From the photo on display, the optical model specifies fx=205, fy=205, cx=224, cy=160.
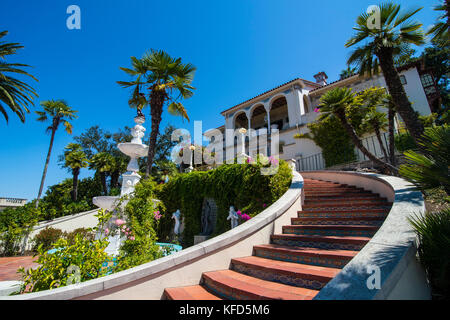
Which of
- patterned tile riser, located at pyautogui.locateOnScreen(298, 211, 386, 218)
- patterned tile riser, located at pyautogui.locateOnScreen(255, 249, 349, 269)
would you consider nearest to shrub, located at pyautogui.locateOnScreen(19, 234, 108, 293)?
patterned tile riser, located at pyautogui.locateOnScreen(255, 249, 349, 269)

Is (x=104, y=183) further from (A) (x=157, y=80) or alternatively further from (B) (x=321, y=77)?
(B) (x=321, y=77)

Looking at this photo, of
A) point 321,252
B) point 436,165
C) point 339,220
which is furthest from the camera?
point 339,220

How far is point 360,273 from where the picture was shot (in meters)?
1.90

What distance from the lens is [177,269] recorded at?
326 centimetres

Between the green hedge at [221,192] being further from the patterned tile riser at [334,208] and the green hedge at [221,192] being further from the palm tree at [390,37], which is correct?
the palm tree at [390,37]

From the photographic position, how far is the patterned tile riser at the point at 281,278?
2.72 metres

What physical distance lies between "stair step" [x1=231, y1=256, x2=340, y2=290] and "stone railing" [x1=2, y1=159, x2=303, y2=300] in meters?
0.37

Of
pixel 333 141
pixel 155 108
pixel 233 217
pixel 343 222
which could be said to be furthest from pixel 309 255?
pixel 333 141

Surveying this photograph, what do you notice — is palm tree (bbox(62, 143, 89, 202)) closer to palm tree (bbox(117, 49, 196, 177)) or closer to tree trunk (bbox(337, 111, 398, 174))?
palm tree (bbox(117, 49, 196, 177))

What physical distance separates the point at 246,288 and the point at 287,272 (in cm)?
66
